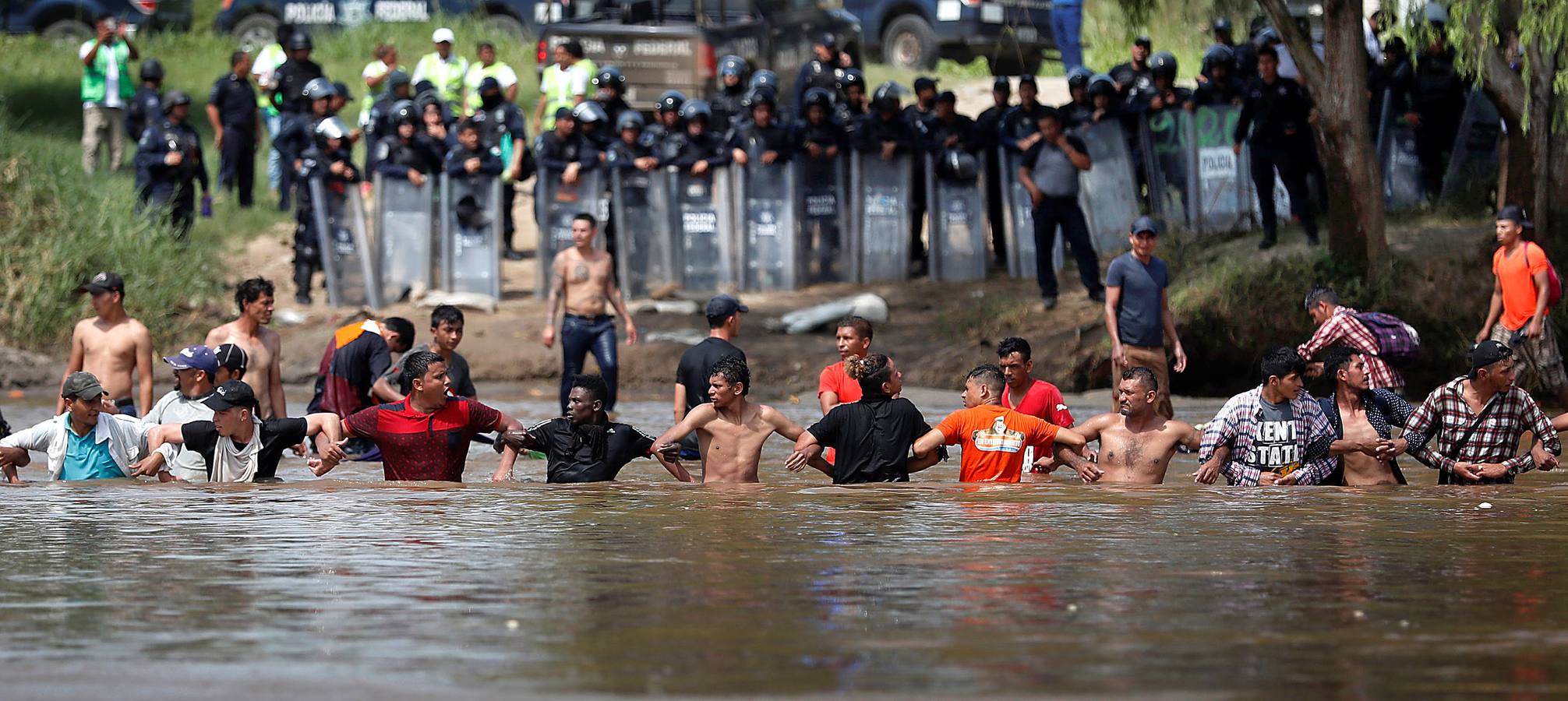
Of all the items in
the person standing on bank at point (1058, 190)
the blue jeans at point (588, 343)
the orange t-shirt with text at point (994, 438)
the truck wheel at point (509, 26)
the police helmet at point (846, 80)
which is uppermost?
the truck wheel at point (509, 26)

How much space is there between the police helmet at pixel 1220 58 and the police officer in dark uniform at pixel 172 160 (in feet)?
33.0

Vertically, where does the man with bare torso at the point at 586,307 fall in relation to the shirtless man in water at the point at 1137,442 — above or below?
above

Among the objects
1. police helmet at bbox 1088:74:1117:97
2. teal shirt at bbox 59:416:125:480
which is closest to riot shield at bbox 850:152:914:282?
police helmet at bbox 1088:74:1117:97

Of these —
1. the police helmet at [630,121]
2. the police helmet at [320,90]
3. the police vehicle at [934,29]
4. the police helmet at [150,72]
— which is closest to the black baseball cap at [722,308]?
the police helmet at [630,121]

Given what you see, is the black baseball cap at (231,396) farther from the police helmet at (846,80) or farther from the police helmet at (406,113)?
the police helmet at (846,80)

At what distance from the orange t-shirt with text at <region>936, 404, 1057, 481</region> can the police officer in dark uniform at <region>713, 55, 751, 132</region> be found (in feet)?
33.0

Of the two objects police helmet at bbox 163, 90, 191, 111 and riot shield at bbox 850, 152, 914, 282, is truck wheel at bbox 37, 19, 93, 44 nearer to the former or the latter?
police helmet at bbox 163, 90, 191, 111

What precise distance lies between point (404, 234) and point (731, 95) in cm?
346

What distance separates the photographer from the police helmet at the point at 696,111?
19.3m

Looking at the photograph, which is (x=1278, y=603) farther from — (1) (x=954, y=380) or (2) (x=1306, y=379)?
(1) (x=954, y=380)

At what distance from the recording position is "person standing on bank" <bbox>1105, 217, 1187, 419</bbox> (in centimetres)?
1354

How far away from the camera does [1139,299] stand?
534 inches

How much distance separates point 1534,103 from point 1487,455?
20.4 feet

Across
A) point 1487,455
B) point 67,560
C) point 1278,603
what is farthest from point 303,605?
point 1487,455
